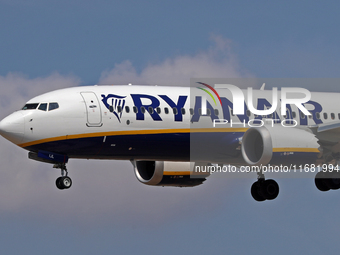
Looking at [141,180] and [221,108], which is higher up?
[221,108]

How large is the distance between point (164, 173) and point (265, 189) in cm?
585

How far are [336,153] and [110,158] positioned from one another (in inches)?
458

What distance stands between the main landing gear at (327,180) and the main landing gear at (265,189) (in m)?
3.05

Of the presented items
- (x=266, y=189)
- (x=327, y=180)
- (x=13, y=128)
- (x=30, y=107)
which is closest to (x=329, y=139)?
(x=327, y=180)

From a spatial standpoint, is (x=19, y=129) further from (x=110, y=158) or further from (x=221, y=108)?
(x=221, y=108)

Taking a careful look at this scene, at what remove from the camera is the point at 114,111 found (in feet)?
115

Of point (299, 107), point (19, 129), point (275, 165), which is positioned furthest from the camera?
point (299, 107)

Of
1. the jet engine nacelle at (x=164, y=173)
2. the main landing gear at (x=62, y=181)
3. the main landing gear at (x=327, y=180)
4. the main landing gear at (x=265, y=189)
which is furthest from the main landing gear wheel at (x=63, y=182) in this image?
the main landing gear at (x=327, y=180)

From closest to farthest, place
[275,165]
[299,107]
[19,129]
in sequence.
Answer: [19,129]
[275,165]
[299,107]

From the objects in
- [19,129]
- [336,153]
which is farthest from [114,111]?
[336,153]

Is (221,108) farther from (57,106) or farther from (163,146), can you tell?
(57,106)

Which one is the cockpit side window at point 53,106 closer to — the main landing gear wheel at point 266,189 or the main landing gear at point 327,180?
the main landing gear wheel at point 266,189

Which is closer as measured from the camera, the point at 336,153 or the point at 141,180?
the point at 336,153

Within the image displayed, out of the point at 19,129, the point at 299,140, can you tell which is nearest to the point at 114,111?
the point at 19,129
